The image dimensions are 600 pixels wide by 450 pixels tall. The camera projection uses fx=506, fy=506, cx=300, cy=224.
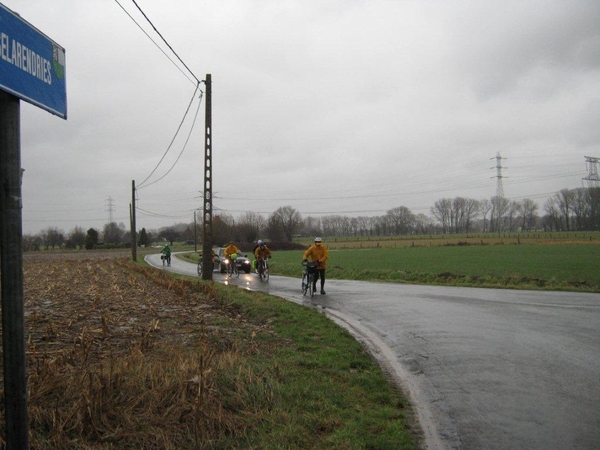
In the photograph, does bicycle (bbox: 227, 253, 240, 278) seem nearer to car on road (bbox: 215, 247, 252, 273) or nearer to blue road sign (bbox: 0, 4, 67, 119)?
car on road (bbox: 215, 247, 252, 273)

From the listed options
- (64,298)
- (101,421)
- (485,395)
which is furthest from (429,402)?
(64,298)

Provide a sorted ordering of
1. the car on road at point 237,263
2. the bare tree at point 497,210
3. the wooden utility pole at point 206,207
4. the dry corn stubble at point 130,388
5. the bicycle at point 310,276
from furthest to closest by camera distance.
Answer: the bare tree at point 497,210
the car on road at point 237,263
the wooden utility pole at point 206,207
the bicycle at point 310,276
the dry corn stubble at point 130,388

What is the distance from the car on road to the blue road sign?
26779 mm

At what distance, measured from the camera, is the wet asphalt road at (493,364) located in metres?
4.59

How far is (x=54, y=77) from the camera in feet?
9.57

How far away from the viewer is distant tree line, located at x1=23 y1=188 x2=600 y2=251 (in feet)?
328

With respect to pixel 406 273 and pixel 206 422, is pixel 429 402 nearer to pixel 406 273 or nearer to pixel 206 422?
pixel 206 422

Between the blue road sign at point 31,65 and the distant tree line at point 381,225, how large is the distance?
82439 millimetres

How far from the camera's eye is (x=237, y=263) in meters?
30.0

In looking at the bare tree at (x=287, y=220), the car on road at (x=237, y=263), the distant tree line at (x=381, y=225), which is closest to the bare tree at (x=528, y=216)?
the distant tree line at (x=381, y=225)

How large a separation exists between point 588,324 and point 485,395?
535cm

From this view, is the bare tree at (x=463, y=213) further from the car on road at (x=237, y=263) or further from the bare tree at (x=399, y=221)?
the car on road at (x=237, y=263)

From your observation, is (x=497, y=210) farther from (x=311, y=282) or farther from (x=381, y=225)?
(x=311, y=282)

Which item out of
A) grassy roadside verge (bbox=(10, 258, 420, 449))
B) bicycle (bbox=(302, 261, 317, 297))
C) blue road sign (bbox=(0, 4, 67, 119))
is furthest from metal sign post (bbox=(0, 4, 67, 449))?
bicycle (bbox=(302, 261, 317, 297))
